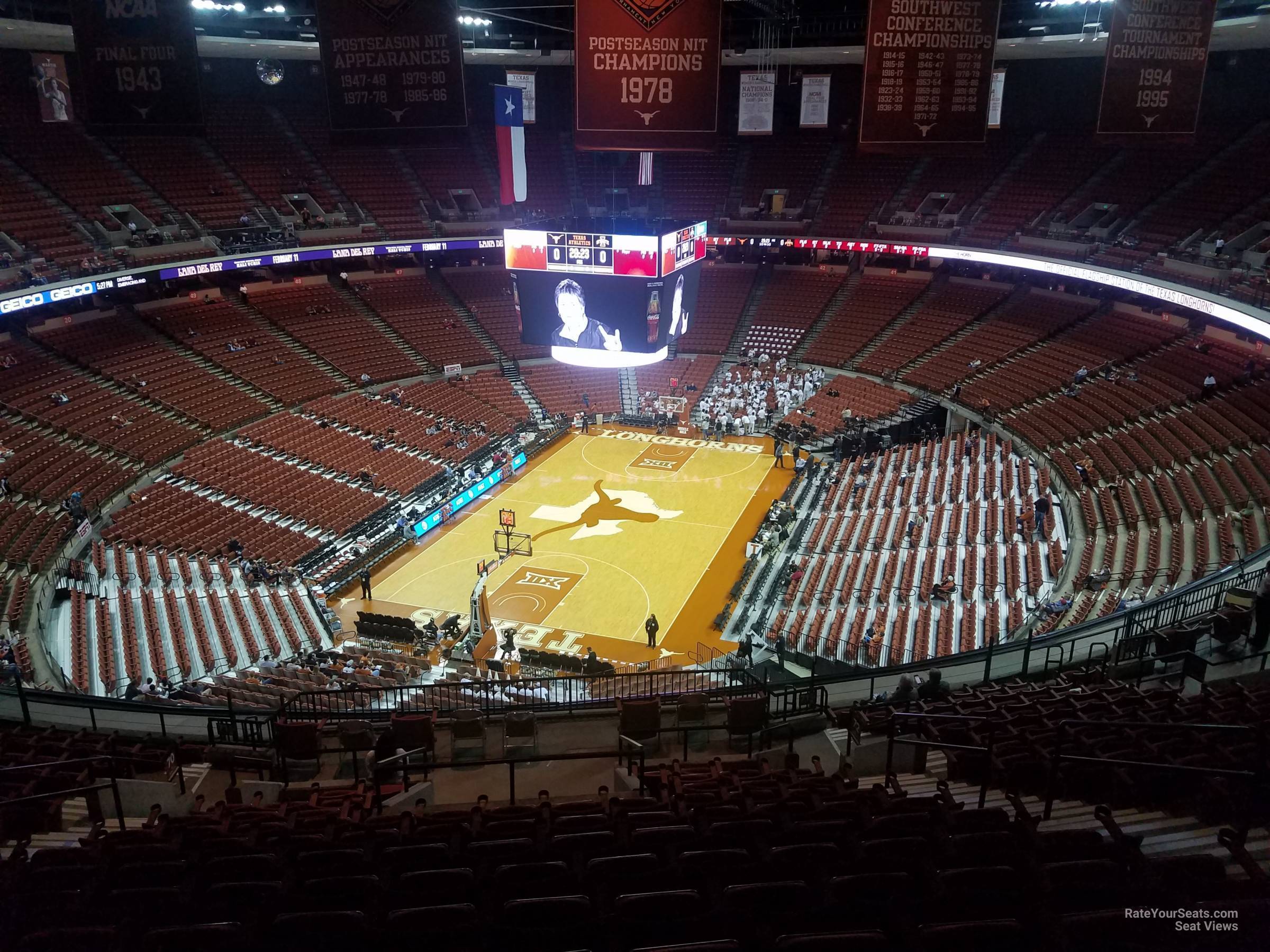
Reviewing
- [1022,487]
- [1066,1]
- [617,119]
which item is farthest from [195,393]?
[1066,1]

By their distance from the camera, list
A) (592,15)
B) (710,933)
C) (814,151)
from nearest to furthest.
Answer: (710,933), (592,15), (814,151)

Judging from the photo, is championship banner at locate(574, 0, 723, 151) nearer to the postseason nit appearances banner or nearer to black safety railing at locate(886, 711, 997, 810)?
the postseason nit appearances banner

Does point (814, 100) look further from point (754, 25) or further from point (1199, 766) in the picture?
point (1199, 766)

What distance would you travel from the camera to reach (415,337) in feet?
134

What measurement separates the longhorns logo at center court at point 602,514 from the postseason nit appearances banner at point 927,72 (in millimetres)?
17342

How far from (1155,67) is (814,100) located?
849 inches

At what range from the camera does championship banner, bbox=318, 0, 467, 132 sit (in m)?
12.0

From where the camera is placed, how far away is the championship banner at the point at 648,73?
1229 centimetres

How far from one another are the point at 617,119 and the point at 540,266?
1119 cm

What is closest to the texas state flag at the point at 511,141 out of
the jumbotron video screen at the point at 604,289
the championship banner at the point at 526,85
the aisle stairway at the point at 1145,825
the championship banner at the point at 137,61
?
the jumbotron video screen at the point at 604,289

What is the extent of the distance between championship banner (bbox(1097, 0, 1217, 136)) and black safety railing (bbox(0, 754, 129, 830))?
53.7 feet

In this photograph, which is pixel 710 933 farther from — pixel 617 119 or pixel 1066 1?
pixel 1066 1

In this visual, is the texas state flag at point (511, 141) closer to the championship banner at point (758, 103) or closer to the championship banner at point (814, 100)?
the championship banner at point (758, 103)

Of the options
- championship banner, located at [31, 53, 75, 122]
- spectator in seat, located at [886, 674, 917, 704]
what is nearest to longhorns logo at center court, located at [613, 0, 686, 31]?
spectator in seat, located at [886, 674, 917, 704]
